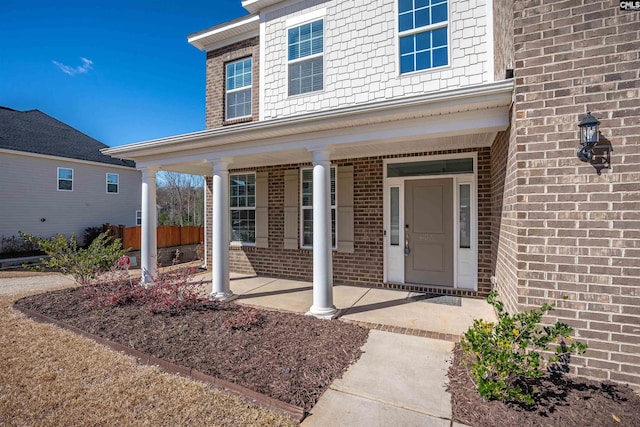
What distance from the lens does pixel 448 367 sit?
309 centimetres

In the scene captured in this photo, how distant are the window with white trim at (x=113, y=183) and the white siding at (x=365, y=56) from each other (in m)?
13.3

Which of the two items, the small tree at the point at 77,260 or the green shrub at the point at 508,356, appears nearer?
the green shrub at the point at 508,356

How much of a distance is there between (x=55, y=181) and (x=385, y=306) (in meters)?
16.1

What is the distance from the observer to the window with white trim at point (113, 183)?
15.6 meters

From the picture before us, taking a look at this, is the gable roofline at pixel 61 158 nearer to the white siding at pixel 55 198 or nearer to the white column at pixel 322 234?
the white siding at pixel 55 198

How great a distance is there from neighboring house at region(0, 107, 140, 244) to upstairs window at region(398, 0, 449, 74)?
1561cm

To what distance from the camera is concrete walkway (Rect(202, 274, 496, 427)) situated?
2.45m

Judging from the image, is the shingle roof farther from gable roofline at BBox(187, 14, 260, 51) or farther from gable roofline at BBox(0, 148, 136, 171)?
gable roofline at BBox(187, 14, 260, 51)

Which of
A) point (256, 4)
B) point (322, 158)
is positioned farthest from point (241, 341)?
point (256, 4)

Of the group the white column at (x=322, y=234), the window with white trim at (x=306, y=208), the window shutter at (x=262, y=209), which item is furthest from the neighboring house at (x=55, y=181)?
the white column at (x=322, y=234)

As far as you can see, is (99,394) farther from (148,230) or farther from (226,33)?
(226,33)

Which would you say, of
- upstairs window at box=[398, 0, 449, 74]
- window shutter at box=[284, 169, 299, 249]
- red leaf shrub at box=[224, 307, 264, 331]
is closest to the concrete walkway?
red leaf shrub at box=[224, 307, 264, 331]

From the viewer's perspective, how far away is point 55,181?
13594mm

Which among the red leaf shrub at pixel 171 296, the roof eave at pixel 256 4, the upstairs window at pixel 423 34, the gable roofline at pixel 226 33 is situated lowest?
the red leaf shrub at pixel 171 296
